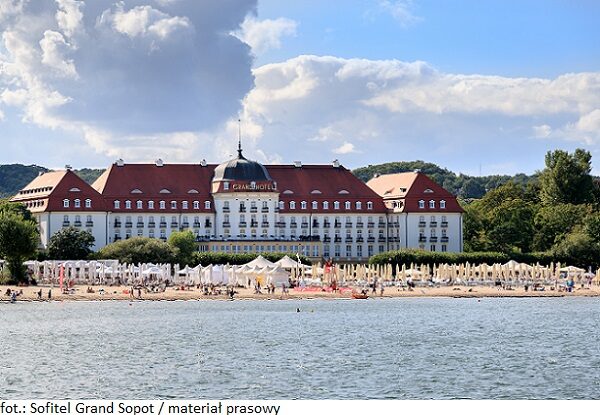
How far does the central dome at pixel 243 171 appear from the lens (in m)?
138

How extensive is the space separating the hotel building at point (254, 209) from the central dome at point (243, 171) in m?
0.10

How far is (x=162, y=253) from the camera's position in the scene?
4614 inches

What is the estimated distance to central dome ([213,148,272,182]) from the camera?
137875mm

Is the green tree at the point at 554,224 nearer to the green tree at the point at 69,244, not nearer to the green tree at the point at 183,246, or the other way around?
the green tree at the point at 183,246

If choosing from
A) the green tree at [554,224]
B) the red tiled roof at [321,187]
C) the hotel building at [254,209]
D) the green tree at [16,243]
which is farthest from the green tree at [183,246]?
the green tree at [554,224]

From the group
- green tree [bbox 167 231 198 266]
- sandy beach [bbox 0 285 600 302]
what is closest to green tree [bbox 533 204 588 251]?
sandy beach [bbox 0 285 600 302]

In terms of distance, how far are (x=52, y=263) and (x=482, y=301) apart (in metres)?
34.9

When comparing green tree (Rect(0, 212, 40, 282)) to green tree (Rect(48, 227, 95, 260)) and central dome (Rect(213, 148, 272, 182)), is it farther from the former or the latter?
central dome (Rect(213, 148, 272, 182))

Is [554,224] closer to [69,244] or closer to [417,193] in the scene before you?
[417,193]

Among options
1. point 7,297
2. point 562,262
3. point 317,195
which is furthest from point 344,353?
Answer: point 317,195

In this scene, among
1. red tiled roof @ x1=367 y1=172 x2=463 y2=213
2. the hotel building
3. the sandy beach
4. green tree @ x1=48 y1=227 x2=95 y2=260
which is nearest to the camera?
the sandy beach

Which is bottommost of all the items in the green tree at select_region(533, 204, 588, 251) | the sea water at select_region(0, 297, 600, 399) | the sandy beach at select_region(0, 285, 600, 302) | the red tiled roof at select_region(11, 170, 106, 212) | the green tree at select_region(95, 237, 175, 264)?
the sea water at select_region(0, 297, 600, 399)

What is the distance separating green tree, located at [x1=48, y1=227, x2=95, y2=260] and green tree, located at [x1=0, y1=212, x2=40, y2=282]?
15.0m

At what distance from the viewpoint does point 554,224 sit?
137625 mm
